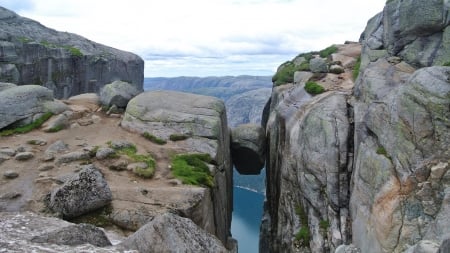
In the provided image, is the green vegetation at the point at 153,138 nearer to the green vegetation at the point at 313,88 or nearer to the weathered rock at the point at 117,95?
the weathered rock at the point at 117,95

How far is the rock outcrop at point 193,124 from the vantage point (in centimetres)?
3341

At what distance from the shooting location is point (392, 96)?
1021 inches

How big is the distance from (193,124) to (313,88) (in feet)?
36.4

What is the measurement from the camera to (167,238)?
52.0 ft

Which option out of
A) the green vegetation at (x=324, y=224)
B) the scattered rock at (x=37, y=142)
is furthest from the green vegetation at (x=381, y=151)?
the scattered rock at (x=37, y=142)

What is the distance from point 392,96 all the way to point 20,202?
72.8 ft

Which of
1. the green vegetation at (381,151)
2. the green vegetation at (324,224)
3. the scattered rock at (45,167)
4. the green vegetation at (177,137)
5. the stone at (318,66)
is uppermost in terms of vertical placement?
the stone at (318,66)

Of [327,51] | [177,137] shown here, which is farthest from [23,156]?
[327,51]

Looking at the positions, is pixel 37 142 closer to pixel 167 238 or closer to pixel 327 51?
pixel 167 238

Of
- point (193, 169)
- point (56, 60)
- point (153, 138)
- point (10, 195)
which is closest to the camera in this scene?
point (10, 195)

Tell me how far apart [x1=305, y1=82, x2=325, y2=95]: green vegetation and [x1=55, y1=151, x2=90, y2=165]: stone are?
19.6 meters

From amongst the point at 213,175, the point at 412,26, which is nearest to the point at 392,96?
the point at 412,26

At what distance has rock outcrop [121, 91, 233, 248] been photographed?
110ft

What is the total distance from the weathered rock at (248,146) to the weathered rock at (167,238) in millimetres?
28938
